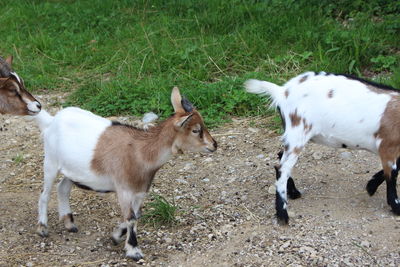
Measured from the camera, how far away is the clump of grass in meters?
5.69

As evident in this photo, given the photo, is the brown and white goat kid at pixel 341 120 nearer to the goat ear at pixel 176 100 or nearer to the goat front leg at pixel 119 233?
the goat ear at pixel 176 100

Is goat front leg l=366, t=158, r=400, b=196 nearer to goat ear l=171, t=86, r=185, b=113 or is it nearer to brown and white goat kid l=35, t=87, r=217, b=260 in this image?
brown and white goat kid l=35, t=87, r=217, b=260

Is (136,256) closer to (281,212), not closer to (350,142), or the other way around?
(281,212)

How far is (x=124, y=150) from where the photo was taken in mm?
5242

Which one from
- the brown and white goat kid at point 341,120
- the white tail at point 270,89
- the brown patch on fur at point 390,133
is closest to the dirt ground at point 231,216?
the brown and white goat kid at point 341,120

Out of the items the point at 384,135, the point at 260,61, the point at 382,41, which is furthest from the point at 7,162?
the point at 382,41

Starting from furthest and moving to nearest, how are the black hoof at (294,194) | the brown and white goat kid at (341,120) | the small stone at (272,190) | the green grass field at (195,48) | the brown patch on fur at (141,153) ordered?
the green grass field at (195,48)
the small stone at (272,190)
the black hoof at (294,194)
the brown and white goat kid at (341,120)
the brown patch on fur at (141,153)

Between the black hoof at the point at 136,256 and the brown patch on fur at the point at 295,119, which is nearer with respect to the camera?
the black hoof at the point at 136,256

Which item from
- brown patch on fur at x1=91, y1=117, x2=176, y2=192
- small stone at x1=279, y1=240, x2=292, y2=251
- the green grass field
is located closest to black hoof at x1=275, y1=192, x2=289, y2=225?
small stone at x1=279, y1=240, x2=292, y2=251

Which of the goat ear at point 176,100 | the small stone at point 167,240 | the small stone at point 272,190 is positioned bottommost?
the small stone at point 272,190

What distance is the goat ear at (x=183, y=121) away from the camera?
5.07 meters

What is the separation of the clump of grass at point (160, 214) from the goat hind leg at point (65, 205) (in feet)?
1.85

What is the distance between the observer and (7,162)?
281 inches

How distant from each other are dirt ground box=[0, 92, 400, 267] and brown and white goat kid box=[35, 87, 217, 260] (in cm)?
40
